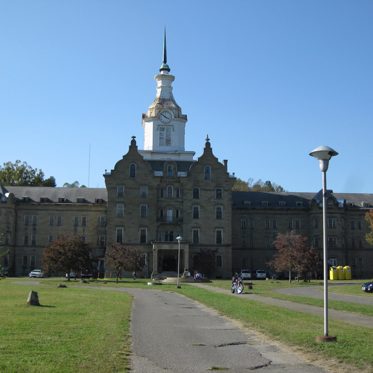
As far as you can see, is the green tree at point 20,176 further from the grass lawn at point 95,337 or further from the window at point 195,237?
the grass lawn at point 95,337

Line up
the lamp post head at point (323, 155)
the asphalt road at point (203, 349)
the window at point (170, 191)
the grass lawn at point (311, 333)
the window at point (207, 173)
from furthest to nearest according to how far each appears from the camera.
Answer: the window at point (170, 191)
the window at point (207, 173)
the lamp post head at point (323, 155)
the grass lawn at point (311, 333)
the asphalt road at point (203, 349)

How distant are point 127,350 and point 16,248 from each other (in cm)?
8781

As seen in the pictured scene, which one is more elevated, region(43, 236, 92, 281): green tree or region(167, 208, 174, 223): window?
region(167, 208, 174, 223): window

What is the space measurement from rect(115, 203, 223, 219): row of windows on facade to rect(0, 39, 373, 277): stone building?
6.1 inches

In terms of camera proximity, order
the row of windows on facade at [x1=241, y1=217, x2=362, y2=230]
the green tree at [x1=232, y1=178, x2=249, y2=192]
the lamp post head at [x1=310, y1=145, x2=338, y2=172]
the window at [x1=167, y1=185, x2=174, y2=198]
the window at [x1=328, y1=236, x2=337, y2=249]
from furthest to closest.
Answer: the green tree at [x1=232, y1=178, x2=249, y2=192] < the row of windows on facade at [x1=241, y1=217, x2=362, y2=230] < the window at [x1=328, y1=236, x2=337, y2=249] < the window at [x1=167, y1=185, x2=174, y2=198] < the lamp post head at [x1=310, y1=145, x2=338, y2=172]

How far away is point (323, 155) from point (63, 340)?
9.76m

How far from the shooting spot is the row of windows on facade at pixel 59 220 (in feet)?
332

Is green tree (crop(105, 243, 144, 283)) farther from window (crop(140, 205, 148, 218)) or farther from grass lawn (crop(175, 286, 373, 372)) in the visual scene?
grass lawn (crop(175, 286, 373, 372))

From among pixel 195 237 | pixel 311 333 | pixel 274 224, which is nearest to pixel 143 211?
pixel 195 237

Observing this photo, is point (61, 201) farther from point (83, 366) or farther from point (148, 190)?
point (83, 366)

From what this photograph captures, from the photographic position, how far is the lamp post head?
1932 centimetres

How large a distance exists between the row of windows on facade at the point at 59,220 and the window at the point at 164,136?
16.0 m

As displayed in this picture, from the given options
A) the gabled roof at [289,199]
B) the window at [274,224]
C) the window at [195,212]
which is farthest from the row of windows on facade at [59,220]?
the window at [274,224]

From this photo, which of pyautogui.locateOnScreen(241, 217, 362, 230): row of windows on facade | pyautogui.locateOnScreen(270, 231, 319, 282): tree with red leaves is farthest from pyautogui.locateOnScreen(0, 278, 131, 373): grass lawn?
pyautogui.locateOnScreen(241, 217, 362, 230): row of windows on facade
